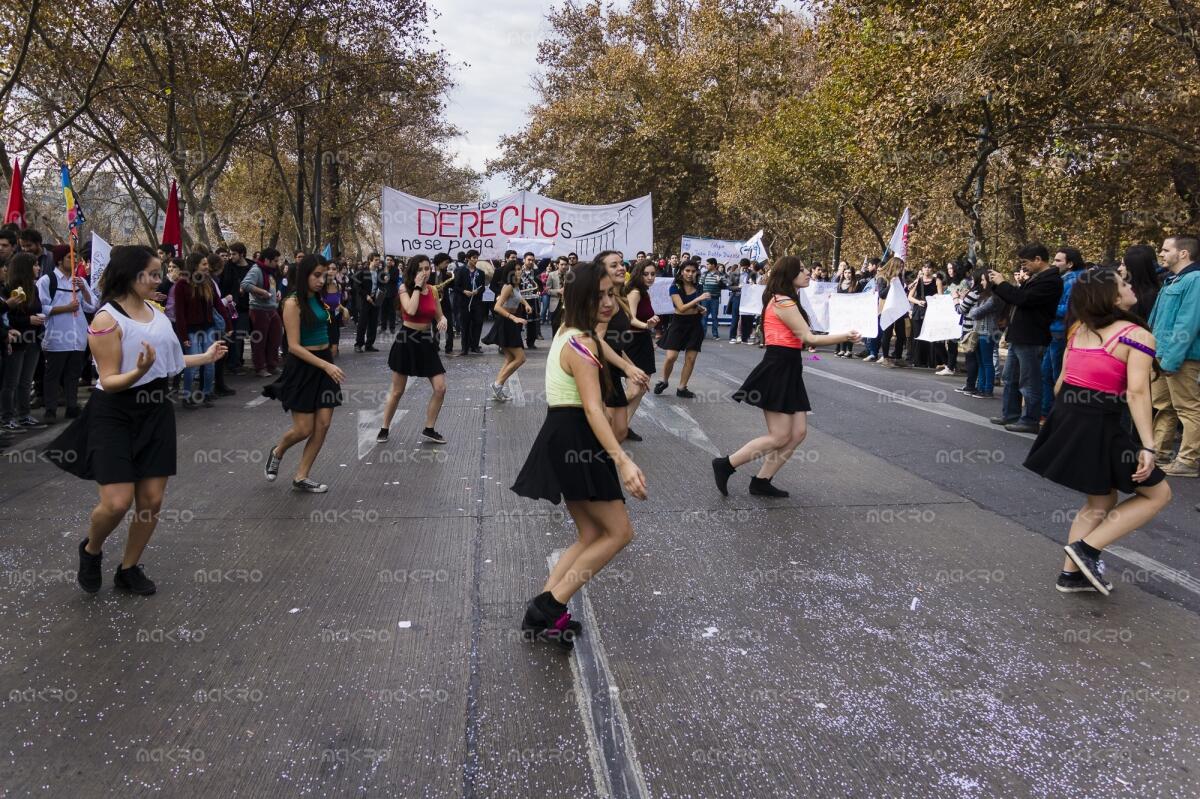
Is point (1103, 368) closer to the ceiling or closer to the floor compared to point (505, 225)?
closer to the floor

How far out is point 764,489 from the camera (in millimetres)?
6645

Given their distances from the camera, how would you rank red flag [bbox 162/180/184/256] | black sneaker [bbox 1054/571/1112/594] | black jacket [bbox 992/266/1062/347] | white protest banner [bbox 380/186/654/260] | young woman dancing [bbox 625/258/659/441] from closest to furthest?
black sneaker [bbox 1054/571/1112/594] → young woman dancing [bbox 625/258/659/441] → black jacket [bbox 992/266/1062/347] → red flag [bbox 162/180/184/256] → white protest banner [bbox 380/186/654/260]

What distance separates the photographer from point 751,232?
39.7 meters

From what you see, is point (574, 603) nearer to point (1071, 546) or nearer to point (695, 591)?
point (695, 591)

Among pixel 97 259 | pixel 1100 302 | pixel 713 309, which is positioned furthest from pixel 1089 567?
pixel 713 309

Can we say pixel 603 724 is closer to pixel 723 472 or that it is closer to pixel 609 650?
pixel 609 650

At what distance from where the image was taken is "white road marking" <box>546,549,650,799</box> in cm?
297

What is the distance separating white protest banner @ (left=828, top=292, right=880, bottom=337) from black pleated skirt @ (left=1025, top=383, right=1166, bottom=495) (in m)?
12.0

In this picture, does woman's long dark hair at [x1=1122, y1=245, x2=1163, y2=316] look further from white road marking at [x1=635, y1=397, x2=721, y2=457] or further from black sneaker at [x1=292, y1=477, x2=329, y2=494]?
black sneaker at [x1=292, y1=477, x2=329, y2=494]

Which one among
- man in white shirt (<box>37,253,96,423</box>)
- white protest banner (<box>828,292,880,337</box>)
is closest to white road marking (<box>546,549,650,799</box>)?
man in white shirt (<box>37,253,96,423</box>)

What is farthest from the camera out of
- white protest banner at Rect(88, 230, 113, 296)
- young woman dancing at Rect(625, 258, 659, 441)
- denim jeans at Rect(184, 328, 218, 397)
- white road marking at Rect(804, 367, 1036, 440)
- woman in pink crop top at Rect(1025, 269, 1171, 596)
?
white protest banner at Rect(88, 230, 113, 296)

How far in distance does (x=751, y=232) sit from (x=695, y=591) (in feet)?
120

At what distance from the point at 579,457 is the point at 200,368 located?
884cm

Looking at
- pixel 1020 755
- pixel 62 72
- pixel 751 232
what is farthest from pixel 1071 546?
pixel 751 232
